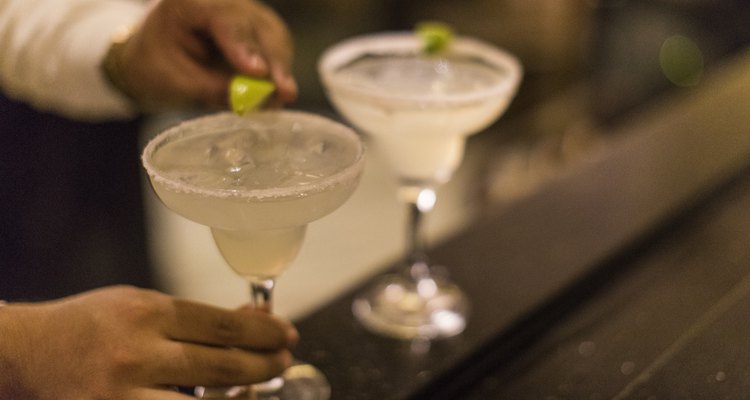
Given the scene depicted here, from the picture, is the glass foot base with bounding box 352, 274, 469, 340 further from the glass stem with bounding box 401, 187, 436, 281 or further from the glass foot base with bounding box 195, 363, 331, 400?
the glass foot base with bounding box 195, 363, 331, 400

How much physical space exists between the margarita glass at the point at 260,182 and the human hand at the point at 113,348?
110 millimetres

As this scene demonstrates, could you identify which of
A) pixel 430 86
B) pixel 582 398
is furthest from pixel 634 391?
pixel 430 86

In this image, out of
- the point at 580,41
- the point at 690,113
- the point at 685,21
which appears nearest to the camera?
the point at 690,113

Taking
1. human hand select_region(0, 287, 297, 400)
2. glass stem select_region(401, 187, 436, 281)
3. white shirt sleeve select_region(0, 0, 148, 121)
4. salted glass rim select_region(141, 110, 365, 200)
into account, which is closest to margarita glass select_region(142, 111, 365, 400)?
salted glass rim select_region(141, 110, 365, 200)

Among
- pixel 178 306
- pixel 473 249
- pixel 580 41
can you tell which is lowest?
pixel 580 41

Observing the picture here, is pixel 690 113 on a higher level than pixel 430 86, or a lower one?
lower

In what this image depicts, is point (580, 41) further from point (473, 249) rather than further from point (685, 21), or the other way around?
point (473, 249)

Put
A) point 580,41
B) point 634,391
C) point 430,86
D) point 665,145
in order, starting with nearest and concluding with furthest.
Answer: point 634,391
point 430,86
point 665,145
point 580,41

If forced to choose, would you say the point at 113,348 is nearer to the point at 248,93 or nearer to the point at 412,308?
the point at 248,93

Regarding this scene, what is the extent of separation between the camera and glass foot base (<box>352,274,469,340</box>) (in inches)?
48.2

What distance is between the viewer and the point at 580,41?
418cm

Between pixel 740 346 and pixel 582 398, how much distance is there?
0.25m

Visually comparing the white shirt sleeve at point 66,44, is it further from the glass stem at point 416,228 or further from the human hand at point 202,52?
the glass stem at point 416,228

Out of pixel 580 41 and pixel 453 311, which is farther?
pixel 580 41
